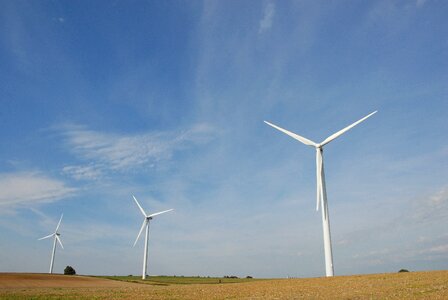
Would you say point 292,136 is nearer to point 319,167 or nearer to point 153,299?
point 319,167

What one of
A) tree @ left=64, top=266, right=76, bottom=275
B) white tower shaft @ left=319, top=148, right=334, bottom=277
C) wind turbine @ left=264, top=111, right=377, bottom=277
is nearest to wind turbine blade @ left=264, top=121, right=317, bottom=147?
wind turbine @ left=264, top=111, right=377, bottom=277

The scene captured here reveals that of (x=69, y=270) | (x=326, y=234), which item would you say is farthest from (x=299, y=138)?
(x=69, y=270)

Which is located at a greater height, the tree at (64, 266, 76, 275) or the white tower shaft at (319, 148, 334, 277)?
the white tower shaft at (319, 148, 334, 277)

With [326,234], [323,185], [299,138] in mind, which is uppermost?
[299,138]

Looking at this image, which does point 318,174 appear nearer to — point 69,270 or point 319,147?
point 319,147

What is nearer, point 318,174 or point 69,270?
point 318,174

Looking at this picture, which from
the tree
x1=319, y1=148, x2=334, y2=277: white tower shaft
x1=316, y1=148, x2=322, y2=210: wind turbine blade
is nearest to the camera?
x1=319, y1=148, x2=334, y2=277: white tower shaft

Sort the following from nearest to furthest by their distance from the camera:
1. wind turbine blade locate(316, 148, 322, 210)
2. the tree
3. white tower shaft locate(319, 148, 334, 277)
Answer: white tower shaft locate(319, 148, 334, 277), wind turbine blade locate(316, 148, 322, 210), the tree

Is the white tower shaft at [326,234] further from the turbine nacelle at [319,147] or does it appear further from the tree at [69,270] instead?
the tree at [69,270]

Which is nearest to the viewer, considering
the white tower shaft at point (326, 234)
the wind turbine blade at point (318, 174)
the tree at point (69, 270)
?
the white tower shaft at point (326, 234)

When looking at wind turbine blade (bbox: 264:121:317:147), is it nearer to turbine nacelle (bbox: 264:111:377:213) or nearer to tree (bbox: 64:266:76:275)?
turbine nacelle (bbox: 264:111:377:213)

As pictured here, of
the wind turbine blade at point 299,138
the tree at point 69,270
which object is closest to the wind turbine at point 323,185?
the wind turbine blade at point 299,138

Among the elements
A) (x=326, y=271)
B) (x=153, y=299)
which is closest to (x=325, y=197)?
(x=326, y=271)

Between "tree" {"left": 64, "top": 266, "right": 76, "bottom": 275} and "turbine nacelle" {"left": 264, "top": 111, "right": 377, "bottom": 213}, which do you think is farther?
"tree" {"left": 64, "top": 266, "right": 76, "bottom": 275}
